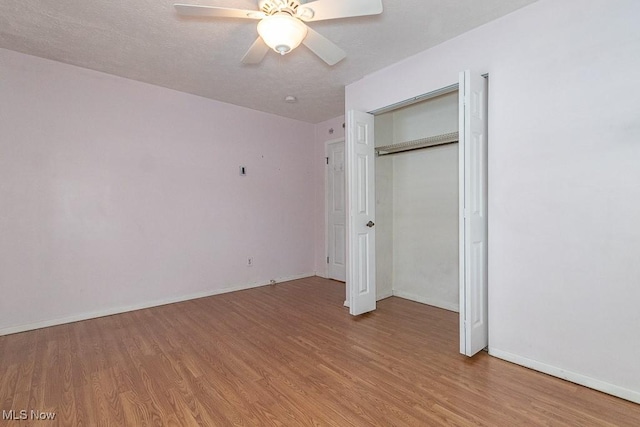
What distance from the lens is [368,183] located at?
11.2ft

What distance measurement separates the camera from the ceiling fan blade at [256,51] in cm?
217

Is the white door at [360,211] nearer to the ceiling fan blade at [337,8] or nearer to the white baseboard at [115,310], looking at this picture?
the ceiling fan blade at [337,8]

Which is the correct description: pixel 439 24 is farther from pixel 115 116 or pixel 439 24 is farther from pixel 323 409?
pixel 115 116

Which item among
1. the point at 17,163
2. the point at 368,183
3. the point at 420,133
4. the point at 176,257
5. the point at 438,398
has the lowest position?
the point at 438,398

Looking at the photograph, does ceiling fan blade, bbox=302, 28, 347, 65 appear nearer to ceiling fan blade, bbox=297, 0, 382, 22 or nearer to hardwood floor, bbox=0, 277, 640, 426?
ceiling fan blade, bbox=297, 0, 382, 22

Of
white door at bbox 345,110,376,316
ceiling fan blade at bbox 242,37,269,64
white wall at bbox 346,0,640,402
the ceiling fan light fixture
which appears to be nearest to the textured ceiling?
ceiling fan blade at bbox 242,37,269,64

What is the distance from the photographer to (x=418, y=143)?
3547 millimetres

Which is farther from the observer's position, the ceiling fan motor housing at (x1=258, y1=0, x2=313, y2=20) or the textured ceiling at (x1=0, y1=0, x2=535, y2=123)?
the textured ceiling at (x1=0, y1=0, x2=535, y2=123)

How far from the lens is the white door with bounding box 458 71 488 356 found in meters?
2.35

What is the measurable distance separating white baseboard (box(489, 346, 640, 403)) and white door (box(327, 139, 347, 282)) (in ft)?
9.25

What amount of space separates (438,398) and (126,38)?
12.4 feet

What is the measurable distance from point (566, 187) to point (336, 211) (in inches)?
133

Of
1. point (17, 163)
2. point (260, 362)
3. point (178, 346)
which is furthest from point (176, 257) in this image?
point (260, 362)

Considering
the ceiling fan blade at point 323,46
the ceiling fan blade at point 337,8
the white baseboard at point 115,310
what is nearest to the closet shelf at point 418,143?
the ceiling fan blade at point 323,46
